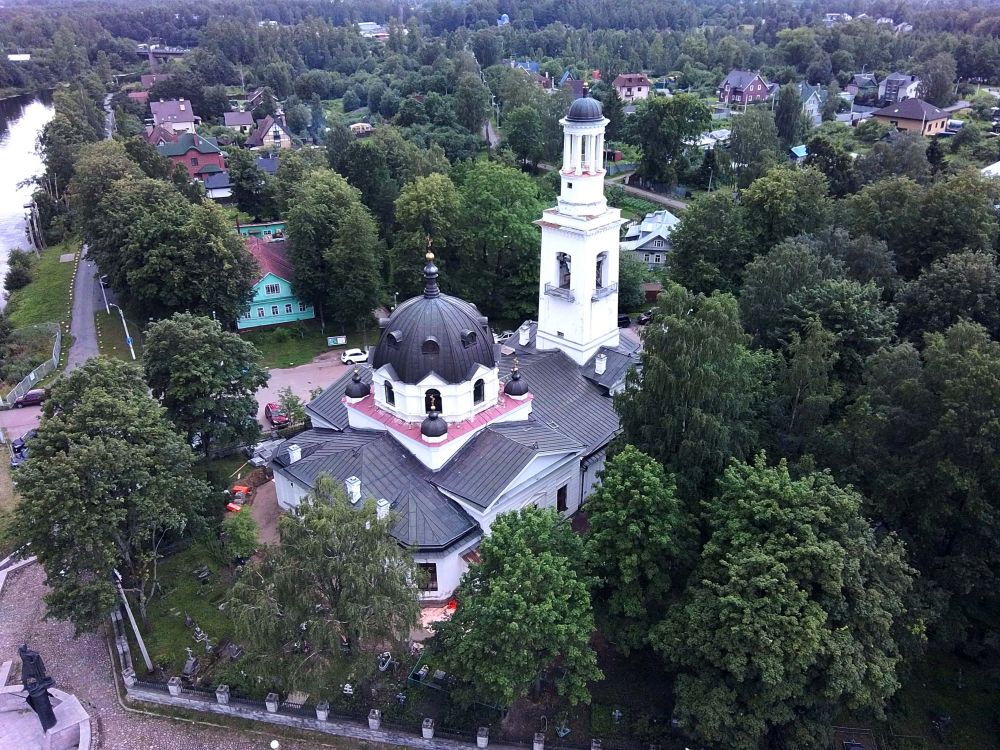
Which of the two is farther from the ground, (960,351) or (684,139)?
(960,351)

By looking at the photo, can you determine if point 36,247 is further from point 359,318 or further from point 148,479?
point 148,479

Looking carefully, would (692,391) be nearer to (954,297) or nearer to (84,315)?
(954,297)

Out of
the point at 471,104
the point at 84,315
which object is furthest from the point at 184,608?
the point at 471,104

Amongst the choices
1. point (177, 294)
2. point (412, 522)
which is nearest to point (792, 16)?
point (177, 294)

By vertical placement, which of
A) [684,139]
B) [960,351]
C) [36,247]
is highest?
[960,351]

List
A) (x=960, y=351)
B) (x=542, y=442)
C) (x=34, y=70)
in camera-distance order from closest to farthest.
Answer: (x=960, y=351)
(x=542, y=442)
(x=34, y=70)

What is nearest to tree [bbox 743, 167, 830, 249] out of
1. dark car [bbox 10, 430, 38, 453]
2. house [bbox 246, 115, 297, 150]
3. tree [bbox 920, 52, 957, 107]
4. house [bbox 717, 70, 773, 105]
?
A: dark car [bbox 10, 430, 38, 453]
